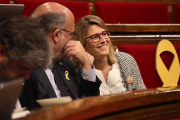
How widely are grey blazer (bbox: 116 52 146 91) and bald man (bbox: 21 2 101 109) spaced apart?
18 centimetres

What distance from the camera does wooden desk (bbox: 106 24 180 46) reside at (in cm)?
96

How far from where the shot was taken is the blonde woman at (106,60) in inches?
32.3

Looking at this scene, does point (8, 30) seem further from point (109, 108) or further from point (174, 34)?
point (174, 34)

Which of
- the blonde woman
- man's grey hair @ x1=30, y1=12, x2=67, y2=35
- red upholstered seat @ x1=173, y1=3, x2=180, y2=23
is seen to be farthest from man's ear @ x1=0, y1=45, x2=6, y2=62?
red upholstered seat @ x1=173, y1=3, x2=180, y2=23

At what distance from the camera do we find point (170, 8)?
4.06 ft

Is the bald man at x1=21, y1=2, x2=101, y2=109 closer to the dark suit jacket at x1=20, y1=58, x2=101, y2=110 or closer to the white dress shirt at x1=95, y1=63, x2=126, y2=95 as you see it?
the dark suit jacket at x1=20, y1=58, x2=101, y2=110

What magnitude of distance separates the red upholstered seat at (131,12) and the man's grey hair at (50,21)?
1.27 feet

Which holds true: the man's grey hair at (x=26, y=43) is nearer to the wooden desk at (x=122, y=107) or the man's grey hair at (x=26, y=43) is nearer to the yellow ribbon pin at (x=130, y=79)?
the wooden desk at (x=122, y=107)

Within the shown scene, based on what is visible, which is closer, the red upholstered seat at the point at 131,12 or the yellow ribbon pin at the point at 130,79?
the yellow ribbon pin at the point at 130,79

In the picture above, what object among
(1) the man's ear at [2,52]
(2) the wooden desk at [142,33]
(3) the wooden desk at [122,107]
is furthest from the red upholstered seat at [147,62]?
(1) the man's ear at [2,52]

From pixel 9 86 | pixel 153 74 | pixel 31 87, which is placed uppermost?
pixel 9 86

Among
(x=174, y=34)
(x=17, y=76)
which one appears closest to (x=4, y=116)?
(x=17, y=76)

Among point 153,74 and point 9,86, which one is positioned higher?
point 9,86

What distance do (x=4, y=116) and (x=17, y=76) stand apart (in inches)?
5.0
